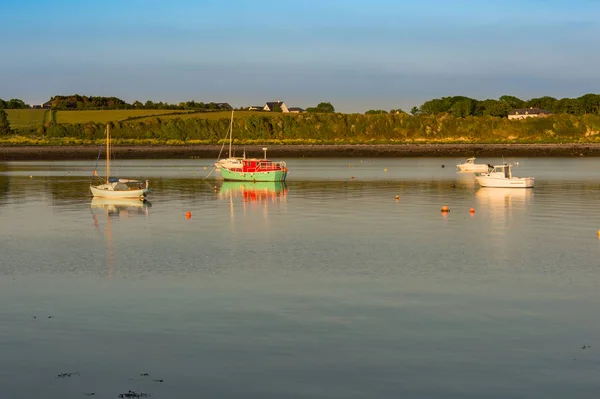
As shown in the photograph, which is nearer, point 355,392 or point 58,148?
point 355,392

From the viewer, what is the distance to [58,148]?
576ft

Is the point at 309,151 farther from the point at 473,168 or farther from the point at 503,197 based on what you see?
the point at 503,197

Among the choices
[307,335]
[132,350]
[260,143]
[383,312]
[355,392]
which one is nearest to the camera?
[355,392]

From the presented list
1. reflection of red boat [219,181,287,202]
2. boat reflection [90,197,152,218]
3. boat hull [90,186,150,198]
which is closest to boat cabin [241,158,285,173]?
reflection of red boat [219,181,287,202]

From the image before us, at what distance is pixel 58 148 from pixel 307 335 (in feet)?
533

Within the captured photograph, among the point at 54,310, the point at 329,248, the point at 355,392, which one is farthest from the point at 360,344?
the point at 329,248

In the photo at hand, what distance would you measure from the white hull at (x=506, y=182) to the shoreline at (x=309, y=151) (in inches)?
3276

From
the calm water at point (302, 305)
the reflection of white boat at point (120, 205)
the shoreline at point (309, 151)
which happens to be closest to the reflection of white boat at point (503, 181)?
the calm water at point (302, 305)

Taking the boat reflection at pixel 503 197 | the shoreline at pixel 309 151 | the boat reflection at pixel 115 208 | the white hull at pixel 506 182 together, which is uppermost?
the shoreline at pixel 309 151

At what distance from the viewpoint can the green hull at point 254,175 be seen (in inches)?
3383

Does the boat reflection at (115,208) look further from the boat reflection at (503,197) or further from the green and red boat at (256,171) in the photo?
the green and red boat at (256,171)

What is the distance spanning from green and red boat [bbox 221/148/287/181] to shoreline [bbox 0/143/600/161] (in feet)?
213

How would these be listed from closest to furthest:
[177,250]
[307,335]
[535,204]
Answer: [307,335] < [177,250] < [535,204]

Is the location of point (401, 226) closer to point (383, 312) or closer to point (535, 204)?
point (535, 204)
